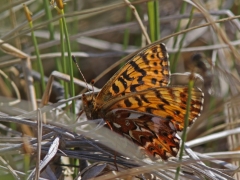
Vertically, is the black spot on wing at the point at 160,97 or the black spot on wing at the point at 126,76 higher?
the black spot on wing at the point at 126,76

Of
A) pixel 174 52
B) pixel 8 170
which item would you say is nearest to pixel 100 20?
pixel 174 52

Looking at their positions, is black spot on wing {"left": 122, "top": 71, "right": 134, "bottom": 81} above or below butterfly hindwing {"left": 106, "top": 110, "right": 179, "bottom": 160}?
above

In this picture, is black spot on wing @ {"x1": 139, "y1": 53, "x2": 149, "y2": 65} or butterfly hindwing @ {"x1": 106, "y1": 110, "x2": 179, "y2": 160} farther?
black spot on wing @ {"x1": 139, "y1": 53, "x2": 149, "y2": 65}

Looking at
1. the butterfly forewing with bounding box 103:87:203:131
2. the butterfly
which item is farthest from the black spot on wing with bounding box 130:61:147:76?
the butterfly forewing with bounding box 103:87:203:131

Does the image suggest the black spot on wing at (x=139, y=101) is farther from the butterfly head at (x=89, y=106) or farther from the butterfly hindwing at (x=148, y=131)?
the butterfly head at (x=89, y=106)

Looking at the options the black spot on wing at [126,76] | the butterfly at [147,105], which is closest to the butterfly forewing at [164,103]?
the butterfly at [147,105]

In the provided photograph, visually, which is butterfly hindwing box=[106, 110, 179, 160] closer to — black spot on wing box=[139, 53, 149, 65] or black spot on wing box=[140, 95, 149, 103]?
black spot on wing box=[140, 95, 149, 103]

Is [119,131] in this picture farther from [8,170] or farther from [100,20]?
[100,20]
